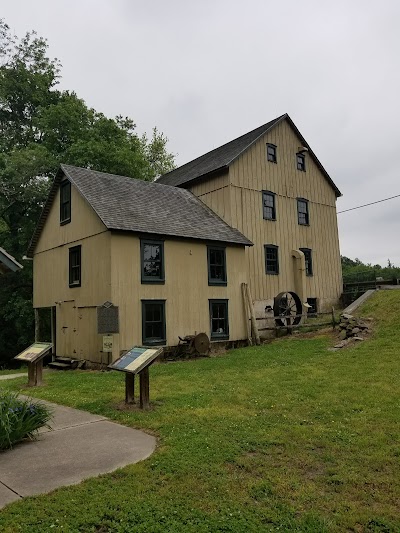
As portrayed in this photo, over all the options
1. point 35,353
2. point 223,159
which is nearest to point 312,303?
point 223,159

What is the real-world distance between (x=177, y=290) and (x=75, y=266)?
4.27 metres

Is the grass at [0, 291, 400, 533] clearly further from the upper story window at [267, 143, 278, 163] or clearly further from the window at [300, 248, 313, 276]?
the upper story window at [267, 143, 278, 163]

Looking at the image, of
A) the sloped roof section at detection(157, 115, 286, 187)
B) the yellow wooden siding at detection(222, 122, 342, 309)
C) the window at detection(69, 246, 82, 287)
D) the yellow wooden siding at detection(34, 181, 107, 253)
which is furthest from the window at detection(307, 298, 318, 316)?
the yellow wooden siding at detection(34, 181, 107, 253)

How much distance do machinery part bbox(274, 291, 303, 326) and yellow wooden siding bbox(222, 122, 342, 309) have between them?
678 mm

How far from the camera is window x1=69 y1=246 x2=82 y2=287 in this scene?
55.6ft

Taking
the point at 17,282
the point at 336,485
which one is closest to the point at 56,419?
the point at 336,485

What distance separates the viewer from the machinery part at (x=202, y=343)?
53.3 feet

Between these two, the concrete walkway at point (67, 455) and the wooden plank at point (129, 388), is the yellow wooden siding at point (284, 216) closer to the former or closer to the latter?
the wooden plank at point (129, 388)

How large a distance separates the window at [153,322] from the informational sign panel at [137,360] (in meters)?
7.26

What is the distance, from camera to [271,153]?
22344 mm

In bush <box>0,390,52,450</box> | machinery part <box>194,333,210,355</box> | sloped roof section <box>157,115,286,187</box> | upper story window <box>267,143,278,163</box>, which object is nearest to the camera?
bush <box>0,390,52,450</box>

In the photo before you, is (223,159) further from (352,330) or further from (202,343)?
(352,330)

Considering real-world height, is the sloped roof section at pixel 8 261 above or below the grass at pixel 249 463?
above

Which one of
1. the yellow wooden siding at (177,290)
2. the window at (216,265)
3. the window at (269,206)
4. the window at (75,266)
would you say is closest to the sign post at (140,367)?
the yellow wooden siding at (177,290)
